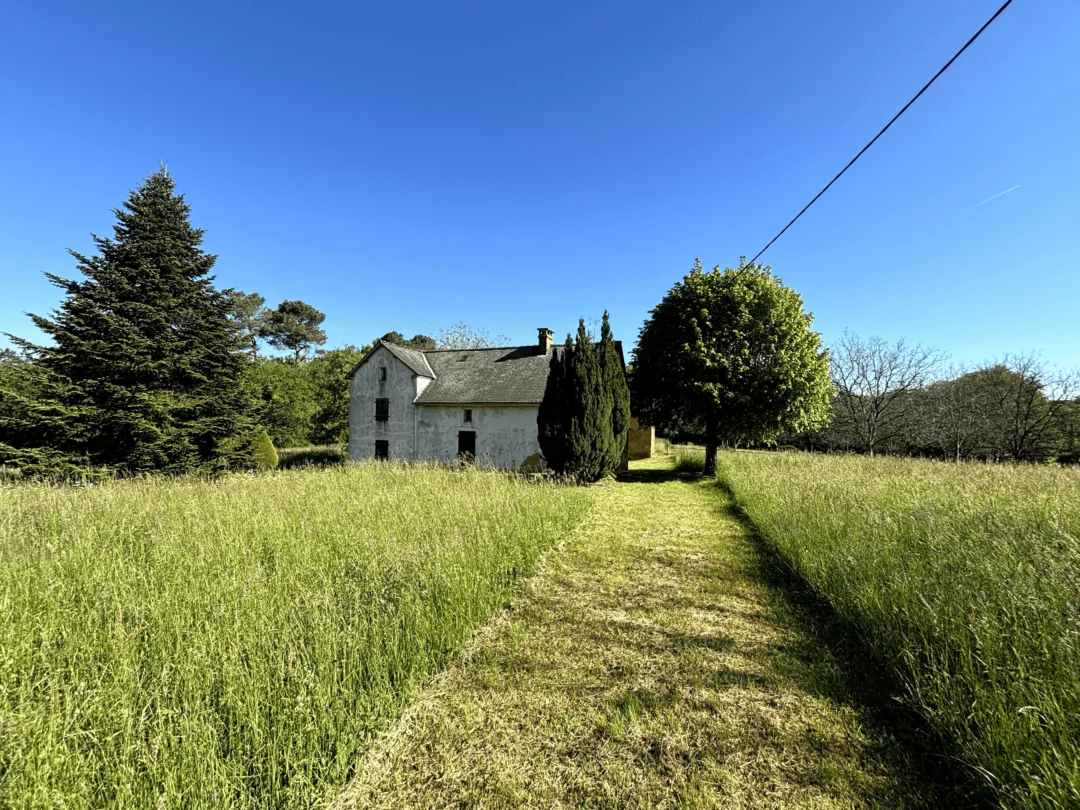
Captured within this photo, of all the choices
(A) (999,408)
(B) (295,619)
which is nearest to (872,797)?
(B) (295,619)

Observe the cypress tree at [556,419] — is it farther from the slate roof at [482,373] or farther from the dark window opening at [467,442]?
the dark window opening at [467,442]

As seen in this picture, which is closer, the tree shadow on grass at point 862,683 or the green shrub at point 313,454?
the tree shadow on grass at point 862,683

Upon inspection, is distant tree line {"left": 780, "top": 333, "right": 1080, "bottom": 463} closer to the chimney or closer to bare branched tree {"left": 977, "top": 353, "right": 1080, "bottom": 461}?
bare branched tree {"left": 977, "top": 353, "right": 1080, "bottom": 461}

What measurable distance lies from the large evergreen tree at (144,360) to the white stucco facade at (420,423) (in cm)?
557

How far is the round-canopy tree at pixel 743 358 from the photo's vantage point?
1402 centimetres

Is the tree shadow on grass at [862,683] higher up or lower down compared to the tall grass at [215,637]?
lower down

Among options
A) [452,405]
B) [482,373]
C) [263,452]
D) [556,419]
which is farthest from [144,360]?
[556,419]

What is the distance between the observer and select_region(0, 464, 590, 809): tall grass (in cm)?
193

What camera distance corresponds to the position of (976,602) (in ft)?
10.5

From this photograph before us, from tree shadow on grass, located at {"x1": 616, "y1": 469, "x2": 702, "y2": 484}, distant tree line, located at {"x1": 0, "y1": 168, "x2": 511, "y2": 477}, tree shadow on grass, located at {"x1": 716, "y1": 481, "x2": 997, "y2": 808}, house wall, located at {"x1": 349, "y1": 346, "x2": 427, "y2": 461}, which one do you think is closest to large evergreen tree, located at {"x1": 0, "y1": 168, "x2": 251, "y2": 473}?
distant tree line, located at {"x1": 0, "y1": 168, "x2": 511, "y2": 477}

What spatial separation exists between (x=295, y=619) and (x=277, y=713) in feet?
2.81

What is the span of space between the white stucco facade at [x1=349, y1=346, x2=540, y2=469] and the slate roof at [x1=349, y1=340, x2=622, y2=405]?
0.95 feet

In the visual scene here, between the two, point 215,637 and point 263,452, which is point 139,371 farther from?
point 215,637

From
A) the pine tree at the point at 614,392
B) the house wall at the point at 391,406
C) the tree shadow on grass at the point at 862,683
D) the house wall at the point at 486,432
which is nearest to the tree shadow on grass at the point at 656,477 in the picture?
the pine tree at the point at 614,392
